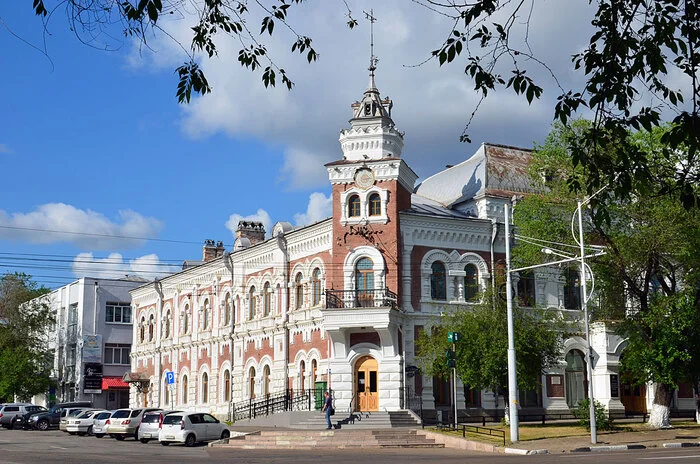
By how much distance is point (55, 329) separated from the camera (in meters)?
72.6

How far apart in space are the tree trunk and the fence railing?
1465 cm

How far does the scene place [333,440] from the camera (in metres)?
32.9

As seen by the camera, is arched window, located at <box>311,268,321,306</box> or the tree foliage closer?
the tree foliage

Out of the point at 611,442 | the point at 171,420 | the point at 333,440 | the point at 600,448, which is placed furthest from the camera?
the point at 171,420

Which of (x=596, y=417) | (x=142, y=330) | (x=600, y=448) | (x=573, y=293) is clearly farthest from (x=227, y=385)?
(x=600, y=448)

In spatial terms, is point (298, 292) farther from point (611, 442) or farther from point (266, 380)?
point (611, 442)

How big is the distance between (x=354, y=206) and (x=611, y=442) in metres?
17.0

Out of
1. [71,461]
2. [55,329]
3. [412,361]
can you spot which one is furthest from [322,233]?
[55,329]

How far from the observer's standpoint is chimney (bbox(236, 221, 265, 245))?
5475 cm

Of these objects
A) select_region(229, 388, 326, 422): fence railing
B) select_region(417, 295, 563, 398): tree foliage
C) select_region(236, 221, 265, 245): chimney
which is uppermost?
select_region(236, 221, 265, 245): chimney

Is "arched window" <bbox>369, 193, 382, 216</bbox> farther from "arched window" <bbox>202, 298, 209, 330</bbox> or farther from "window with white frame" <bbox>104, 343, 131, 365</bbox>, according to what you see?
"window with white frame" <bbox>104, 343, 131, 365</bbox>

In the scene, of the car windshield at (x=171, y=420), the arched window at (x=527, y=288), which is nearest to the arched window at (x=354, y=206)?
the arched window at (x=527, y=288)

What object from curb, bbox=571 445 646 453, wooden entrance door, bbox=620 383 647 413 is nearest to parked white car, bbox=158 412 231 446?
curb, bbox=571 445 646 453

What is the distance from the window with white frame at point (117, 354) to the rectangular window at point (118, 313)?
1.91 metres
